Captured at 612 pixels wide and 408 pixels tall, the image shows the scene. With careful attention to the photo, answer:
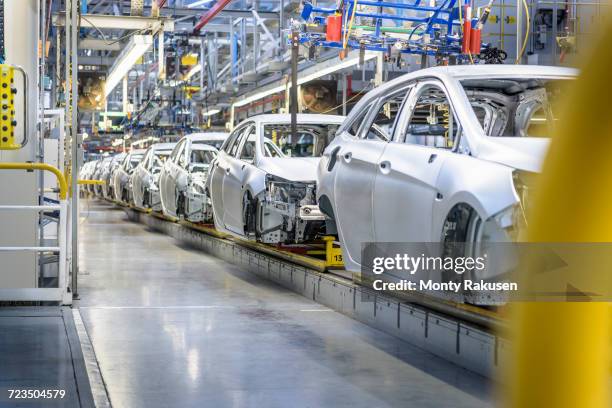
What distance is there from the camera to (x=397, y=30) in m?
10.4

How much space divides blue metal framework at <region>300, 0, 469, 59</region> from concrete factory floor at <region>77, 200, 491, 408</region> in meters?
2.98

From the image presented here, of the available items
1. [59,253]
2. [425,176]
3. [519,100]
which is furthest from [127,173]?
[425,176]

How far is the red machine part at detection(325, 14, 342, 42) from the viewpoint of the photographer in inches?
385

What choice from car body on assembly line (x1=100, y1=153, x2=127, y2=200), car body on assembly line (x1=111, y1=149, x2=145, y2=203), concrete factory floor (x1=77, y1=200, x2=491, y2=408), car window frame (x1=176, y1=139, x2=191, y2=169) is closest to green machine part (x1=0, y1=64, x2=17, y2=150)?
concrete factory floor (x1=77, y1=200, x2=491, y2=408)

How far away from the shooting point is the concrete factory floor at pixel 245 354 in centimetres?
459

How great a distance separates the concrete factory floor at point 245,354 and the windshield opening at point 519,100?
1.59m

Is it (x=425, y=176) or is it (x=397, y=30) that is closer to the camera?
(x=425, y=176)

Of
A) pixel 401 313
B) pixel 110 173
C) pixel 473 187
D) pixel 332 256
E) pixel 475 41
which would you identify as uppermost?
pixel 475 41

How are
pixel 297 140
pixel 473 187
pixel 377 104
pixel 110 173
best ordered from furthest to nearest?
pixel 110 173
pixel 297 140
pixel 377 104
pixel 473 187

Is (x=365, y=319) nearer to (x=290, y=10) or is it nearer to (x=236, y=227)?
(x=236, y=227)

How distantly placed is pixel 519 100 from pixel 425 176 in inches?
42.2

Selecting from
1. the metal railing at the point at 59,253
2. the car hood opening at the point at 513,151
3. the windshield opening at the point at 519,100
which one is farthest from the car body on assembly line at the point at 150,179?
the car hood opening at the point at 513,151

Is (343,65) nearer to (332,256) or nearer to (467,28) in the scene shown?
(467,28)

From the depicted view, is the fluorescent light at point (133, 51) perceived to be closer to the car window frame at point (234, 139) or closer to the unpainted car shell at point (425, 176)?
the car window frame at point (234, 139)
